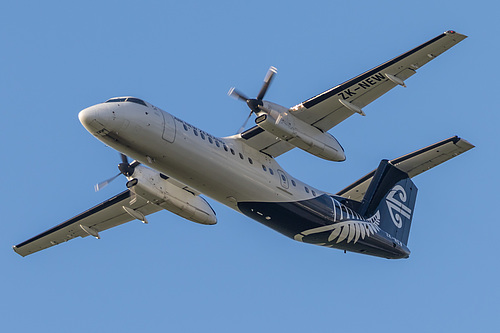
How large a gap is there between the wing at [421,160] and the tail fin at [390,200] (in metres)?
0.32

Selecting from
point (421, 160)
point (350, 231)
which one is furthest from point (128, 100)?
point (421, 160)

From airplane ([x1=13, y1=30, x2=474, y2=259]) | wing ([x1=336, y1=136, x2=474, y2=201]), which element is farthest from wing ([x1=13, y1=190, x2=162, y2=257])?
wing ([x1=336, y1=136, x2=474, y2=201])

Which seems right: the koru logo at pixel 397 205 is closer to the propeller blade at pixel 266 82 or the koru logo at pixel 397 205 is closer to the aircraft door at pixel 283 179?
the aircraft door at pixel 283 179

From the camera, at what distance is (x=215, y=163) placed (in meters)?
21.4

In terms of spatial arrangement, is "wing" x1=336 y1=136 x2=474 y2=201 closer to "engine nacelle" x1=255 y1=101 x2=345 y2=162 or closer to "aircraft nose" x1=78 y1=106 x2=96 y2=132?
"engine nacelle" x1=255 y1=101 x2=345 y2=162

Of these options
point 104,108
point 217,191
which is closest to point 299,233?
point 217,191

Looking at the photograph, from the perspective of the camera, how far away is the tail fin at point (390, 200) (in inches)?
1017

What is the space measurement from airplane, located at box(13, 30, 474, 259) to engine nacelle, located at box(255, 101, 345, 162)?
3cm

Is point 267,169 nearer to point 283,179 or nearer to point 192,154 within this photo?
point 283,179

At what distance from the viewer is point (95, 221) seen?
2603 centimetres

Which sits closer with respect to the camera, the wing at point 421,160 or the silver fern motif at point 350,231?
the wing at point 421,160

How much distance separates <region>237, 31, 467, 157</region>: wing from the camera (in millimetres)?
20562

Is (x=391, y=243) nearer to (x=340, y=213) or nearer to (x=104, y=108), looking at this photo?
(x=340, y=213)

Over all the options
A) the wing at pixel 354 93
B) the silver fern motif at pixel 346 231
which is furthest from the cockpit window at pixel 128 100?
the silver fern motif at pixel 346 231
